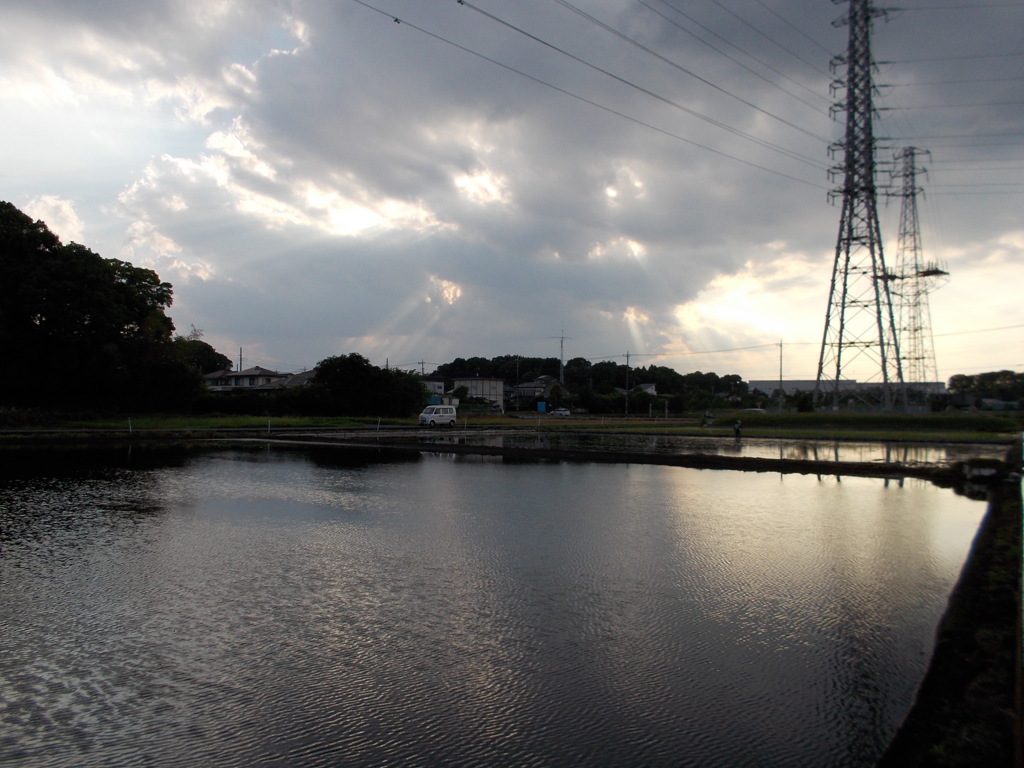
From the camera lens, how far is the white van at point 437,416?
4706 centimetres

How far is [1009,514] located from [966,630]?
8.61 metres

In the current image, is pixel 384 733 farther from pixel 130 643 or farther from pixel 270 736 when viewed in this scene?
pixel 130 643

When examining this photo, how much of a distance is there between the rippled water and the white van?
34.7 metres

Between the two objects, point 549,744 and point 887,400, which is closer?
point 549,744

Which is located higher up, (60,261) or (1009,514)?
(60,261)

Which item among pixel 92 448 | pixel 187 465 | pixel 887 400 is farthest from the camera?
pixel 887 400

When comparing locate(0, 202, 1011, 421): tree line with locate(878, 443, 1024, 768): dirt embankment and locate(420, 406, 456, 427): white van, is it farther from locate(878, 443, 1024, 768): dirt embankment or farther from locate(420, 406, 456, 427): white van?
locate(878, 443, 1024, 768): dirt embankment

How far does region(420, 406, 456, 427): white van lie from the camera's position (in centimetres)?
4706

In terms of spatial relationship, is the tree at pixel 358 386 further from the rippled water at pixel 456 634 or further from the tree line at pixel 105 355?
the rippled water at pixel 456 634

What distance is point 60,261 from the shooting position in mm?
38375

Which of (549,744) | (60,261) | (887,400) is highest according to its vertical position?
(60,261)

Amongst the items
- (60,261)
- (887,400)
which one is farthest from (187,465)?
(887,400)

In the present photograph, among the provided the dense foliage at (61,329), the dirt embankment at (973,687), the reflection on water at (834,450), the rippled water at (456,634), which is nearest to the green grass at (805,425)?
the dense foliage at (61,329)

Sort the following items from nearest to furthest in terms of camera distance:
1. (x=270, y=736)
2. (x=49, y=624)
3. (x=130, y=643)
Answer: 1. (x=270, y=736)
2. (x=130, y=643)
3. (x=49, y=624)
